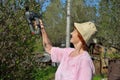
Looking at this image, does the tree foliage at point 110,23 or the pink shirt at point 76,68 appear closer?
the pink shirt at point 76,68

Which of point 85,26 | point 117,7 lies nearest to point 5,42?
point 85,26

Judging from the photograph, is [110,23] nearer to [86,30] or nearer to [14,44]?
[14,44]

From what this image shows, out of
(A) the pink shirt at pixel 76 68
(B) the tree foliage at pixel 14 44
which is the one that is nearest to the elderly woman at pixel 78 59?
(A) the pink shirt at pixel 76 68

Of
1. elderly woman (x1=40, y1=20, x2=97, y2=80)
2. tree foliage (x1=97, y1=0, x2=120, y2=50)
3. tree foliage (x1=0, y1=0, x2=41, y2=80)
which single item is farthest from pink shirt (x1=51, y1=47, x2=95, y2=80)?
tree foliage (x1=97, y1=0, x2=120, y2=50)

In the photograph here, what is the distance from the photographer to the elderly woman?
505 cm

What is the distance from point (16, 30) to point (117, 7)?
12.3 meters

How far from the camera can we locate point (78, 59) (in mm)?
5129

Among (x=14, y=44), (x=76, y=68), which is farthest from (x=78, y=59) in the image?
(x=14, y=44)

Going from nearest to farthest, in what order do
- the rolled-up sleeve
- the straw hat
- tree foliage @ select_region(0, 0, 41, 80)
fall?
1. the straw hat
2. the rolled-up sleeve
3. tree foliage @ select_region(0, 0, 41, 80)

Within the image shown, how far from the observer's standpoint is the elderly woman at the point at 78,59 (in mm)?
5051

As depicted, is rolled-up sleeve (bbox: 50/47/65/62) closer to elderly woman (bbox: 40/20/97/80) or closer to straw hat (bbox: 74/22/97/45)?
elderly woman (bbox: 40/20/97/80)

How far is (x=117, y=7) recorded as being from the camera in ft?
71.2

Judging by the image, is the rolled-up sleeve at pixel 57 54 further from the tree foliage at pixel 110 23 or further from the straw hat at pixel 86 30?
the tree foliage at pixel 110 23

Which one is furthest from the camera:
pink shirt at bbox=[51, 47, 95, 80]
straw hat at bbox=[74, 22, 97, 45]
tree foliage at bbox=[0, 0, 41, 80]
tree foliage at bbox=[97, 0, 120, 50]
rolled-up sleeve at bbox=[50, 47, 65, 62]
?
tree foliage at bbox=[97, 0, 120, 50]
